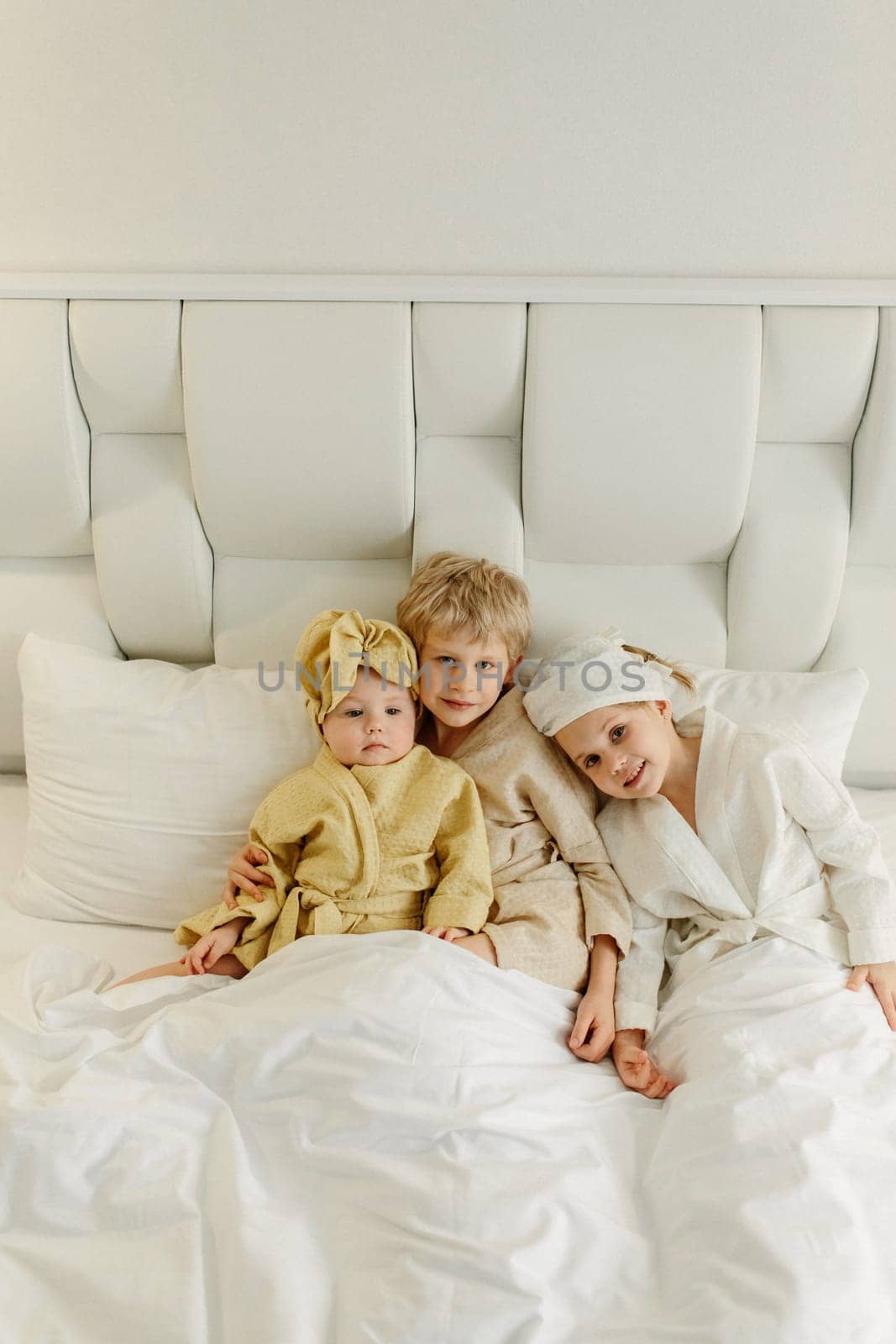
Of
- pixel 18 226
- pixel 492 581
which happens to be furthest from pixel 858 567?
pixel 18 226

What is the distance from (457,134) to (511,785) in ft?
3.20

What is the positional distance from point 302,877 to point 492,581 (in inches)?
20.4

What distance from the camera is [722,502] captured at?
156cm

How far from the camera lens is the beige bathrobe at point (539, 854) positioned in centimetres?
Answer: 138

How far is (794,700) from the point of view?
155 centimetres

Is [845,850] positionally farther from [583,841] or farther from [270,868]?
[270,868]

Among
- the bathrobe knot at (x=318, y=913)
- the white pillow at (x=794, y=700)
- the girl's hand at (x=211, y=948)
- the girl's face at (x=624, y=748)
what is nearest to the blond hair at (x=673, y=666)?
the white pillow at (x=794, y=700)

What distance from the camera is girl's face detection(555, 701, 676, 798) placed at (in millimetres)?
1406

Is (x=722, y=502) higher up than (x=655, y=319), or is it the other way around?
(x=655, y=319)

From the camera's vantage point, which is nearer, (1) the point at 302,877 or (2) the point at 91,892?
(1) the point at 302,877

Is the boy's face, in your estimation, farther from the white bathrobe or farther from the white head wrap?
the white bathrobe

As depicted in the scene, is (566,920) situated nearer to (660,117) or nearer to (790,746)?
(790,746)

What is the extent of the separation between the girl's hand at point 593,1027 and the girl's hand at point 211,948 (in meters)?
0.49

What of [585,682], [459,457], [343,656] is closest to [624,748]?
[585,682]
